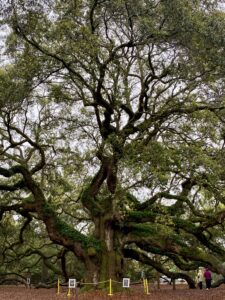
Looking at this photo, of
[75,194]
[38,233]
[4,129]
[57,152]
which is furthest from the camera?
[38,233]

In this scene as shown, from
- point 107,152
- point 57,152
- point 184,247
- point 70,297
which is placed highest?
point 57,152

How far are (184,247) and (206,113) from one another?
5.01m

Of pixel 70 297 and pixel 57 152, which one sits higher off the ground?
pixel 57 152

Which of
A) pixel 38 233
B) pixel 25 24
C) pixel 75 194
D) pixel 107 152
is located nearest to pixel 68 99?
pixel 107 152

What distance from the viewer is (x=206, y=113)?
13.2m

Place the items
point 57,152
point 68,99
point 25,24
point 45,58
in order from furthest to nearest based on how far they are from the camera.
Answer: point 57,152 → point 68,99 → point 45,58 → point 25,24

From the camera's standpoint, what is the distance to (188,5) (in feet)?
36.8

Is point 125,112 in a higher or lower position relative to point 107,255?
higher

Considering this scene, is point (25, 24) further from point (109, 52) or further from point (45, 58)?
point (109, 52)

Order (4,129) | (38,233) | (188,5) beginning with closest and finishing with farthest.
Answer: (188,5) < (4,129) < (38,233)

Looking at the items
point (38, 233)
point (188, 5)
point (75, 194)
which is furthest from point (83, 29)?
point (38, 233)

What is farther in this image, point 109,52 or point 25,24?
point 109,52

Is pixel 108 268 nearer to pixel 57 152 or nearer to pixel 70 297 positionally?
pixel 70 297

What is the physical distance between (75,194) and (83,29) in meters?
11.6
